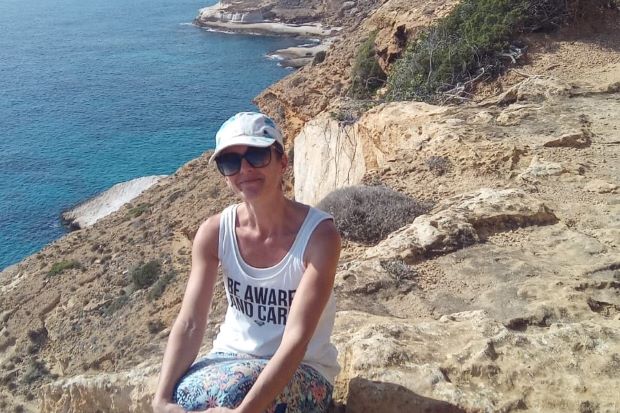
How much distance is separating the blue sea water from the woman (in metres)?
30.3

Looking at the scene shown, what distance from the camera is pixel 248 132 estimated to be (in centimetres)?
312

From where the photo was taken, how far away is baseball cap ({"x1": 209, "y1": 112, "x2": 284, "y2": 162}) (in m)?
3.09

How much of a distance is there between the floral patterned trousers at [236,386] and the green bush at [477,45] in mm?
9027

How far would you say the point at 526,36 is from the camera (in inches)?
490

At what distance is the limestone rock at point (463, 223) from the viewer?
5.79 metres

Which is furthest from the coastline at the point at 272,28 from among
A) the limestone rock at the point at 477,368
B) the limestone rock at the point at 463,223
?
the limestone rock at the point at 477,368

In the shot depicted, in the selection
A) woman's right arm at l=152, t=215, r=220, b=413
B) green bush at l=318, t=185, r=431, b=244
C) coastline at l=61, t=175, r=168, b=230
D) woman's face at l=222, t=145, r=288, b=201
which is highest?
woman's face at l=222, t=145, r=288, b=201

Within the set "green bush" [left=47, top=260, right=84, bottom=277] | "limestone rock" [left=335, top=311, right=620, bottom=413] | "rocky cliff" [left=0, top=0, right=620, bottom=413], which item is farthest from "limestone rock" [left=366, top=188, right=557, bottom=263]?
"green bush" [left=47, top=260, right=84, bottom=277]

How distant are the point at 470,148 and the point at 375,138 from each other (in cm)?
316

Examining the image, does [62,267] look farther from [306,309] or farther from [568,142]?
[306,309]

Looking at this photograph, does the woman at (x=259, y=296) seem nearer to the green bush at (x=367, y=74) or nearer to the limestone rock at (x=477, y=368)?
the limestone rock at (x=477, y=368)

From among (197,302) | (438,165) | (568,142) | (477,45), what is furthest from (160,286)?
(197,302)

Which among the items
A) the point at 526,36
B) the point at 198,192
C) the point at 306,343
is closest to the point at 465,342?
the point at 306,343

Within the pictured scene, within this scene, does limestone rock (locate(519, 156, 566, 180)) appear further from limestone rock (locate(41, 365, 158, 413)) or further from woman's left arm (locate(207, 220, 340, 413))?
limestone rock (locate(41, 365, 158, 413))
